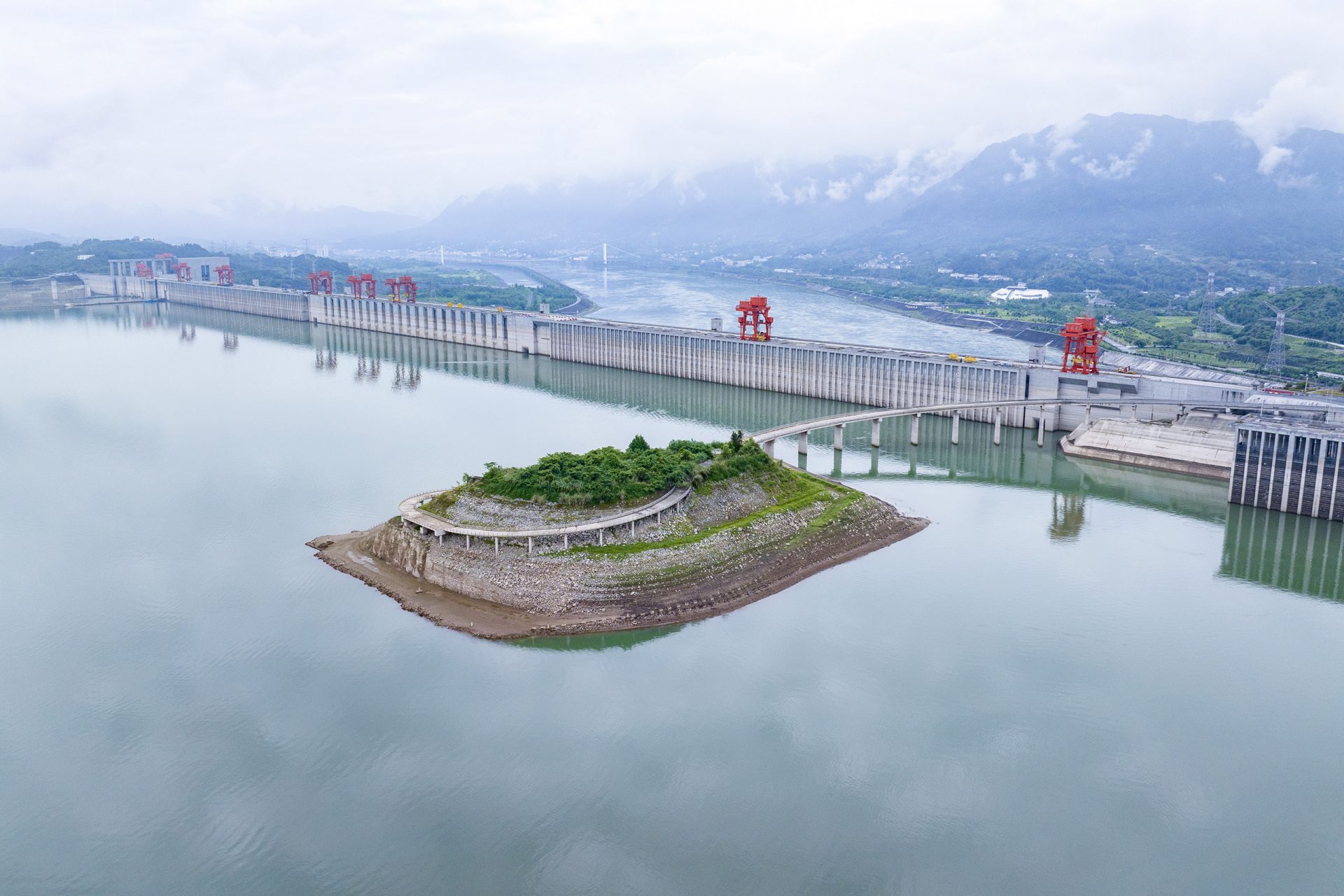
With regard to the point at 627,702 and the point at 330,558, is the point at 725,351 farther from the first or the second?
the point at 627,702

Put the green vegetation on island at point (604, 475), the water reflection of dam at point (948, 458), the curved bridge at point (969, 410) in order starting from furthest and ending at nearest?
the curved bridge at point (969, 410) < the water reflection of dam at point (948, 458) < the green vegetation on island at point (604, 475)

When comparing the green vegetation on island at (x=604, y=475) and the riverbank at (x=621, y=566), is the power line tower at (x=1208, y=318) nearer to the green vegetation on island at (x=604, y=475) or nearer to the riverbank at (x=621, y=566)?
the riverbank at (x=621, y=566)

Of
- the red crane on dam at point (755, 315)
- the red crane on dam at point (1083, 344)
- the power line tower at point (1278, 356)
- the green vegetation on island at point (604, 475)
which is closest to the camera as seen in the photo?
the green vegetation on island at point (604, 475)

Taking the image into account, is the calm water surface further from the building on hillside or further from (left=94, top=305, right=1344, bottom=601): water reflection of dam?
(left=94, top=305, right=1344, bottom=601): water reflection of dam

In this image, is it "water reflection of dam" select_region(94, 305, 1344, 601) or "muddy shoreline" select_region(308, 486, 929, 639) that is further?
"water reflection of dam" select_region(94, 305, 1344, 601)

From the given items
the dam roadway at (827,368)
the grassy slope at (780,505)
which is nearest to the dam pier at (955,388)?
the dam roadway at (827,368)

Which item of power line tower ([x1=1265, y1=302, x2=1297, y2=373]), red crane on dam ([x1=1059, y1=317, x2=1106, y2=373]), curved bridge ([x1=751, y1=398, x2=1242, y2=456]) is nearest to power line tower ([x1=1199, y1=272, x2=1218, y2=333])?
power line tower ([x1=1265, y1=302, x2=1297, y2=373])

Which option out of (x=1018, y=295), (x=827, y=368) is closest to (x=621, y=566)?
(x=827, y=368)
